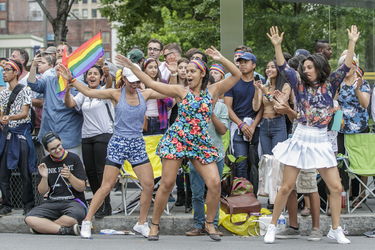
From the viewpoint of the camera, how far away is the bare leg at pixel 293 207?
217 inches

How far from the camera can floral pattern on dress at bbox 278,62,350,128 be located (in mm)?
5129

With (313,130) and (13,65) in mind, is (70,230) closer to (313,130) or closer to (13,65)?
(13,65)

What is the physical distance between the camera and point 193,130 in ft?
16.8

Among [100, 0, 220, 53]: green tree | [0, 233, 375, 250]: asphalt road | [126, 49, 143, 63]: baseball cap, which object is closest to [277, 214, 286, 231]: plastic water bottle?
[0, 233, 375, 250]: asphalt road

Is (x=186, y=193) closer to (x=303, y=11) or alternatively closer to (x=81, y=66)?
(x=81, y=66)

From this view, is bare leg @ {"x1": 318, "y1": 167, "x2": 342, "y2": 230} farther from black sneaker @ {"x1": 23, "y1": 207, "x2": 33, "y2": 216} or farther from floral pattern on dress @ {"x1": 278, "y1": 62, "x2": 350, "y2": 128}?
black sneaker @ {"x1": 23, "y1": 207, "x2": 33, "y2": 216}

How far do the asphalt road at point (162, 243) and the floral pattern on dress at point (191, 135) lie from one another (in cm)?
100

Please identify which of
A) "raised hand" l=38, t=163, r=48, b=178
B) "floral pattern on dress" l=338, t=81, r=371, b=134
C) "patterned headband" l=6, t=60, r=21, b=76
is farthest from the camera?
"patterned headband" l=6, t=60, r=21, b=76

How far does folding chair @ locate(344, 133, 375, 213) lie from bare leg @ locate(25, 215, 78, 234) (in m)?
3.83

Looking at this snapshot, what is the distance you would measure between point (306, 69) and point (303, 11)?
6.04 metres

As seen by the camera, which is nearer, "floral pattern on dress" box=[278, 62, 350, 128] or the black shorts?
"floral pattern on dress" box=[278, 62, 350, 128]

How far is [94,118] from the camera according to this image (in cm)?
631

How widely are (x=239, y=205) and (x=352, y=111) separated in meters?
2.30

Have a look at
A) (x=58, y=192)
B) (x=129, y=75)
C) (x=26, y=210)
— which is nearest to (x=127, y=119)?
(x=129, y=75)
